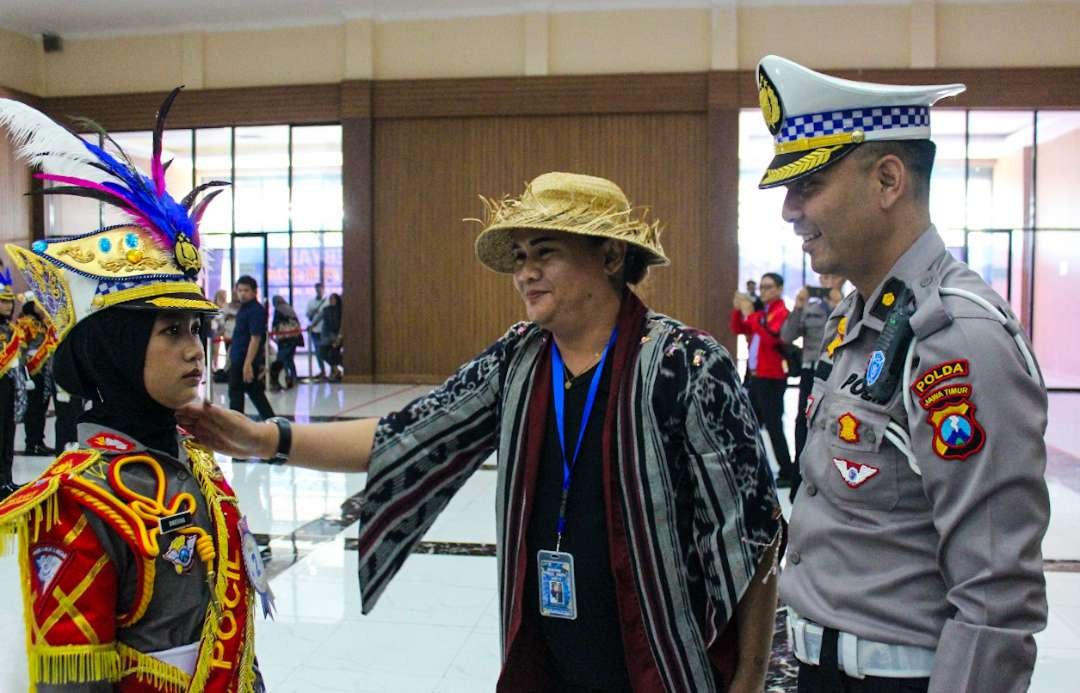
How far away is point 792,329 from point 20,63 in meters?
13.8

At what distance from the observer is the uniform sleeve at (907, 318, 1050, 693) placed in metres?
1.15

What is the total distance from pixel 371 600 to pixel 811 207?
1.17 m

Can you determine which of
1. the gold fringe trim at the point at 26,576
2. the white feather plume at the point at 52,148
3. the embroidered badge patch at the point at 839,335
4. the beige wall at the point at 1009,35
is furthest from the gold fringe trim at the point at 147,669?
the beige wall at the point at 1009,35

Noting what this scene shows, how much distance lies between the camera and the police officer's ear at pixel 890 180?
4.59 ft

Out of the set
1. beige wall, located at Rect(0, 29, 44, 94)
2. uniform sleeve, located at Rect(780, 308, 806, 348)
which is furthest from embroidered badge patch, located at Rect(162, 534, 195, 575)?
beige wall, located at Rect(0, 29, 44, 94)

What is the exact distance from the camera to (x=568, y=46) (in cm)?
1376

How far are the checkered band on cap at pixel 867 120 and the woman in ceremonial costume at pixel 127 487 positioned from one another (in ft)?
3.58

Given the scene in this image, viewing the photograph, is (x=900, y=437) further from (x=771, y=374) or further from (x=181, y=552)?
(x=771, y=374)

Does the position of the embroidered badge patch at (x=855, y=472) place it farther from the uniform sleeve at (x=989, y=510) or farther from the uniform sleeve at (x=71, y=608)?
the uniform sleeve at (x=71, y=608)

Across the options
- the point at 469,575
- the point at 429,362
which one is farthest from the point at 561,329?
the point at 429,362

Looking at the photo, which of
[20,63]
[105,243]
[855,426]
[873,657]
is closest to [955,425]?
[855,426]

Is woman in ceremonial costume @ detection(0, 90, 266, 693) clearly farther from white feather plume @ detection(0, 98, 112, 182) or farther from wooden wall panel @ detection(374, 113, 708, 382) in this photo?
wooden wall panel @ detection(374, 113, 708, 382)

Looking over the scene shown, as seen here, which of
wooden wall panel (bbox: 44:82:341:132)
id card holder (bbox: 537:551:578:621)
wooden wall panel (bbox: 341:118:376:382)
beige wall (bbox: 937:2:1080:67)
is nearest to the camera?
id card holder (bbox: 537:551:578:621)

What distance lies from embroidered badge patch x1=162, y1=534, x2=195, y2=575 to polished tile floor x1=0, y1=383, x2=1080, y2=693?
502 millimetres
